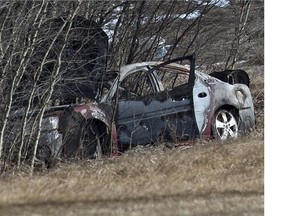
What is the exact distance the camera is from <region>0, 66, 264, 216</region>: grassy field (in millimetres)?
6191

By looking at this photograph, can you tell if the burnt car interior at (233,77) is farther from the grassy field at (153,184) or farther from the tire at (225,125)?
the grassy field at (153,184)

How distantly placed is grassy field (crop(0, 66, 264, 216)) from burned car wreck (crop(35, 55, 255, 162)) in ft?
1.58

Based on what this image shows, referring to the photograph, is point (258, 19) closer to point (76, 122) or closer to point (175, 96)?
point (175, 96)

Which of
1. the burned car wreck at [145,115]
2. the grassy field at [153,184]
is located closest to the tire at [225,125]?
the burned car wreck at [145,115]

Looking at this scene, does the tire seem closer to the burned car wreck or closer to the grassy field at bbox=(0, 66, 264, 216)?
the burned car wreck

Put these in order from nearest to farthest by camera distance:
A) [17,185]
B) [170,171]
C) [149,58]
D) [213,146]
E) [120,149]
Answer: [17,185]
[170,171]
[213,146]
[120,149]
[149,58]

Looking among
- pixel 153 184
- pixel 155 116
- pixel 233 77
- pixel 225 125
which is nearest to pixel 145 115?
pixel 155 116

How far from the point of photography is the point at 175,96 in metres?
10.4

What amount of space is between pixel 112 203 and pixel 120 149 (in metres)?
3.69

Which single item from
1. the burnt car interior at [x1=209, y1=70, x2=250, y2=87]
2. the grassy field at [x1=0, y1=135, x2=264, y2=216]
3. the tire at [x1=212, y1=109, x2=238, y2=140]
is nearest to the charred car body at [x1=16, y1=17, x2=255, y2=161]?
the tire at [x1=212, y1=109, x2=238, y2=140]
